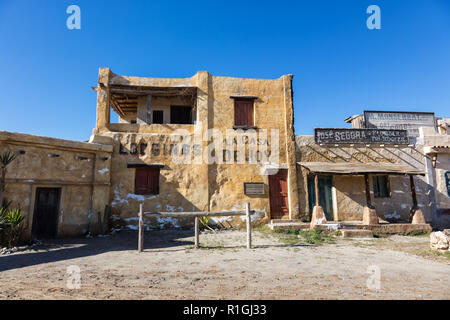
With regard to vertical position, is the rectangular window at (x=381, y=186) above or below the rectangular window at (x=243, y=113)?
below

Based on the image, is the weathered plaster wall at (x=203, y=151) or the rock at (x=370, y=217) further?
the weathered plaster wall at (x=203, y=151)

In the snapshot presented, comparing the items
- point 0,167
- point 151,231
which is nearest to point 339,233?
point 151,231

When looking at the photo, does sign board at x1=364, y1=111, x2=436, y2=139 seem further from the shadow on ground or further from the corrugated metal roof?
the shadow on ground

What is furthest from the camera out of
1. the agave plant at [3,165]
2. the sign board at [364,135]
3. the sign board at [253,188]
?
the sign board at [364,135]

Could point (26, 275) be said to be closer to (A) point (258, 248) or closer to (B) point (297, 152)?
(A) point (258, 248)

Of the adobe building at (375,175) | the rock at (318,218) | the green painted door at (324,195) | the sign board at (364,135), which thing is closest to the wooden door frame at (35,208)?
the rock at (318,218)

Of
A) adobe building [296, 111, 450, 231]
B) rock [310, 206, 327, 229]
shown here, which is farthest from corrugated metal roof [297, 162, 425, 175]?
rock [310, 206, 327, 229]

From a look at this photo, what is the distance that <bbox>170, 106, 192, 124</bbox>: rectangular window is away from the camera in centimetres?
1501

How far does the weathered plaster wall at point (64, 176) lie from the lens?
880cm

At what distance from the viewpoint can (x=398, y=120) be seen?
1614 centimetres

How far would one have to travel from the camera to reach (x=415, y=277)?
5082 millimetres

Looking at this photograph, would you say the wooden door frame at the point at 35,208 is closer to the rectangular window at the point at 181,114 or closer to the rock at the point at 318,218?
the rectangular window at the point at 181,114

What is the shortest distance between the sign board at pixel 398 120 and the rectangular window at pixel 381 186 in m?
4.24
